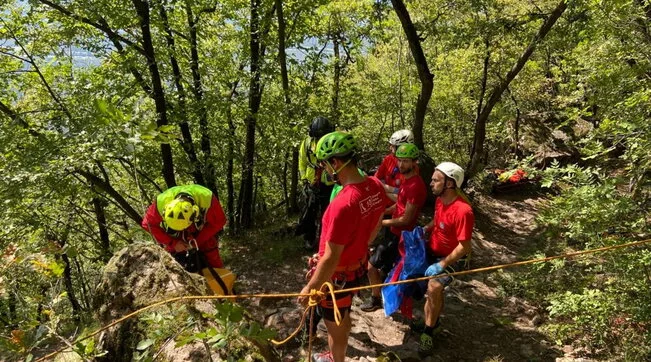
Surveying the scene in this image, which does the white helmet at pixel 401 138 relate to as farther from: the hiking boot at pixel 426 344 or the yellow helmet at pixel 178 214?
the yellow helmet at pixel 178 214

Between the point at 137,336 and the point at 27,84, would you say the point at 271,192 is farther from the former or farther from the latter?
the point at 137,336

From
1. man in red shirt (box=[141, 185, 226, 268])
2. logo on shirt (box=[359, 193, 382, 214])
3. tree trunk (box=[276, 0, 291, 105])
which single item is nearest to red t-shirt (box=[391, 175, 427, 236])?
logo on shirt (box=[359, 193, 382, 214])

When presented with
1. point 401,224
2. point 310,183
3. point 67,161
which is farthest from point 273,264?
point 67,161

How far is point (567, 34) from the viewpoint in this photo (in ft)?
27.8

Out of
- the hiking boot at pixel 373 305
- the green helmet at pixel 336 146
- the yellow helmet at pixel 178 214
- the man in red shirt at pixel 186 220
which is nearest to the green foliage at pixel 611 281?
the hiking boot at pixel 373 305

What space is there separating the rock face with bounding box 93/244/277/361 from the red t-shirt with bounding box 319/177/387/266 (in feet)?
3.49

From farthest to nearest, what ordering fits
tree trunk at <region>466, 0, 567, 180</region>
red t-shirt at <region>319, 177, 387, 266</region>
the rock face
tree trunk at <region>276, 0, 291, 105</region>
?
tree trunk at <region>276, 0, 291, 105</region> → tree trunk at <region>466, 0, 567, 180</region> → red t-shirt at <region>319, 177, 387, 266</region> → the rock face

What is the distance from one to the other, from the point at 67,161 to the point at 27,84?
875cm

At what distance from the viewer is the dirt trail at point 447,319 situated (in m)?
5.12

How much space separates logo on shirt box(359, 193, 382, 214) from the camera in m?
3.53

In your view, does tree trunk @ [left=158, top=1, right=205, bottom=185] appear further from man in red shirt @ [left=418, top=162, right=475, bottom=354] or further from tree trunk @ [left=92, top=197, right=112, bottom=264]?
man in red shirt @ [left=418, top=162, right=475, bottom=354]

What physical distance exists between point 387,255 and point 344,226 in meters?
2.46

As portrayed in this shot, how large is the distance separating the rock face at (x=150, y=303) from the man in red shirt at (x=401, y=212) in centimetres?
288

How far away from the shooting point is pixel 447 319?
Answer: 234 inches
